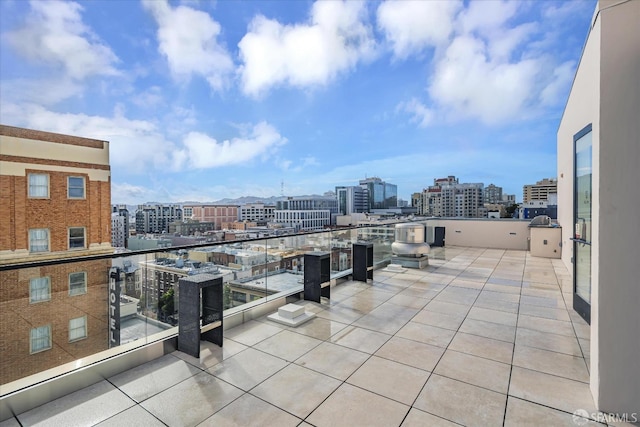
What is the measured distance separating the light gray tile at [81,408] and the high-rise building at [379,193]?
234 feet

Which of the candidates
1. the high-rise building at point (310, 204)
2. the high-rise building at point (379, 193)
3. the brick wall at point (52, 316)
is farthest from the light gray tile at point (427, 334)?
the high-rise building at point (310, 204)

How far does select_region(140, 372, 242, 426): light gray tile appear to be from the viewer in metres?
2.01

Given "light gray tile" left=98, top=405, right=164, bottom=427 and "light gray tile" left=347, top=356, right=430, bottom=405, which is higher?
"light gray tile" left=98, top=405, right=164, bottom=427

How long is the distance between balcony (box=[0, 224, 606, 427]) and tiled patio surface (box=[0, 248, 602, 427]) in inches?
0.4

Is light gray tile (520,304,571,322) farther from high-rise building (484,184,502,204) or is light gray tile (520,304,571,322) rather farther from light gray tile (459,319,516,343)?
high-rise building (484,184,502,204)

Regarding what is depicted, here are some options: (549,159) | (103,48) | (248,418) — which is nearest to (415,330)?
(248,418)

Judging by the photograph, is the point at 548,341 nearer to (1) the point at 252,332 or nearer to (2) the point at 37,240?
(1) the point at 252,332

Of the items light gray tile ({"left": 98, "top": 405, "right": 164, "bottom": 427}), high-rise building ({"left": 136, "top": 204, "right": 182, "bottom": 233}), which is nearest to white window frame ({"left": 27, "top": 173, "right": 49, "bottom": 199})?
light gray tile ({"left": 98, "top": 405, "right": 164, "bottom": 427})

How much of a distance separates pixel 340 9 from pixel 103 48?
2877cm

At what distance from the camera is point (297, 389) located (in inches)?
92.7

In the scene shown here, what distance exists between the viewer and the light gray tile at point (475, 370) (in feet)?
8.01

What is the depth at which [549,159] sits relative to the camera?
13508 millimetres

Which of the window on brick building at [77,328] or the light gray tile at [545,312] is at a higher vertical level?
the window on brick building at [77,328]

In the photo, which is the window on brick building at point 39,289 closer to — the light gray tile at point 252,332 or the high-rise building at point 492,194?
the light gray tile at point 252,332
